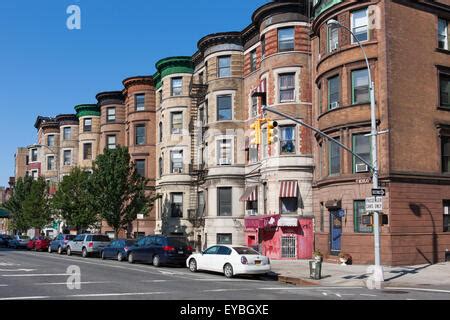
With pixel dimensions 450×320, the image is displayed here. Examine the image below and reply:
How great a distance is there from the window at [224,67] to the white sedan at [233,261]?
18596 millimetres

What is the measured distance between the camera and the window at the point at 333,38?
30.2 metres

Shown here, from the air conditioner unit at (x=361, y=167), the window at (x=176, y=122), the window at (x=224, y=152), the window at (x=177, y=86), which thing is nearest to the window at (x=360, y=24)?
the air conditioner unit at (x=361, y=167)

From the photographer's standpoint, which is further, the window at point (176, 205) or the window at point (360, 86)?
the window at point (176, 205)

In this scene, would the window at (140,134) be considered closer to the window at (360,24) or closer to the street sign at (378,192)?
the window at (360,24)

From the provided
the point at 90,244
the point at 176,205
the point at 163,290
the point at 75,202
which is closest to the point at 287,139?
the point at 176,205

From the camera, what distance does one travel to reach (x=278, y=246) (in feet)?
109

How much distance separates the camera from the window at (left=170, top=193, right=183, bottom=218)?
45219 millimetres

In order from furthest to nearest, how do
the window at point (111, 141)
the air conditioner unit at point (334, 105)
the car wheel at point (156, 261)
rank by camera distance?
the window at point (111, 141) < the air conditioner unit at point (334, 105) < the car wheel at point (156, 261)

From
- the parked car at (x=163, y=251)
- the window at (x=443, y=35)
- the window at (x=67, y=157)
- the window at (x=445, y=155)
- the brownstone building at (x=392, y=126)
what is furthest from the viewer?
the window at (x=67, y=157)

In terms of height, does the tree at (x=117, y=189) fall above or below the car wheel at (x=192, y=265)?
above

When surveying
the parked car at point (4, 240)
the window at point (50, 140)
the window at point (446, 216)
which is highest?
the window at point (50, 140)

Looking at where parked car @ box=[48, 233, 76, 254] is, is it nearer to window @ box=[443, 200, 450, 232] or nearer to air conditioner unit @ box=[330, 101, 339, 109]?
air conditioner unit @ box=[330, 101, 339, 109]
